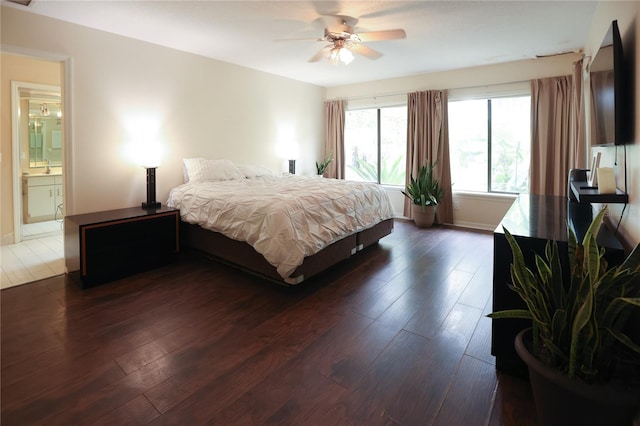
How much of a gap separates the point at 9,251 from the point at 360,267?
423cm

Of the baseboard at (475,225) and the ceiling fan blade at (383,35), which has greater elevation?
the ceiling fan blade at (383,35)

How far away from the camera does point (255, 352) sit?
2.06 m

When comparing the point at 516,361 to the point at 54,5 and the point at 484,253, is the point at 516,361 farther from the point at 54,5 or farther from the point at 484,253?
the point at 54,5

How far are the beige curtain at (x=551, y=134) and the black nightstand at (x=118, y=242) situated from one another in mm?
4814

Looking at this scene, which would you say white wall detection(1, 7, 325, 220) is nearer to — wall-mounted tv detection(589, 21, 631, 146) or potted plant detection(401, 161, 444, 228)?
potted plant detection(401, 161, 444, 228)

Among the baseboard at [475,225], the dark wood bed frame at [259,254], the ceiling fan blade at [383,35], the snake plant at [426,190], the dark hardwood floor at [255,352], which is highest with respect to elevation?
the ceiling fan blade at [383,35]

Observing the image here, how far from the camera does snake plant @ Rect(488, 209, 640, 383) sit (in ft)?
3.79

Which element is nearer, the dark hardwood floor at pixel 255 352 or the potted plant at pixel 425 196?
the dark hardwood floor at pixel 255 352

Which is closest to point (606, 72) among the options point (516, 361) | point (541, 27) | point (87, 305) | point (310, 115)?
point (516, 361)

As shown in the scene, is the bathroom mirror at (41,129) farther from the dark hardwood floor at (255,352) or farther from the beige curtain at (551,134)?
the beige curtain at (551,134)

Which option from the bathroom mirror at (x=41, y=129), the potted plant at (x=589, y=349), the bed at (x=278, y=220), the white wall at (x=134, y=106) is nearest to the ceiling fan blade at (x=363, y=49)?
the bed at (x=278, y=220)

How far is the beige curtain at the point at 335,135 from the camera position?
659cm

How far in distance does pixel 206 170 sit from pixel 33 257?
217cm

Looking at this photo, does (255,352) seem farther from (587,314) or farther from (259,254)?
(587,314)
